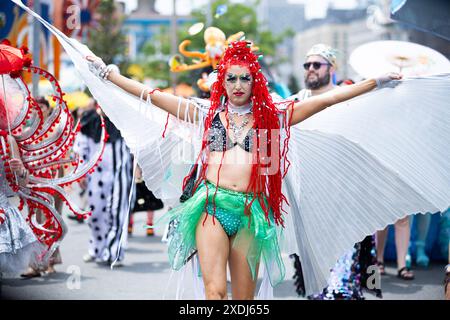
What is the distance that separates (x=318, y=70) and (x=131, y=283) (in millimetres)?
2735

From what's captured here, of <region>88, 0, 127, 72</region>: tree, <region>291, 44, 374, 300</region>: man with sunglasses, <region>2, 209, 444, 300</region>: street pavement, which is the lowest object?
<region>2, 209, 444, 300</region>: street pavement

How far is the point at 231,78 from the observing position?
4.52 meters

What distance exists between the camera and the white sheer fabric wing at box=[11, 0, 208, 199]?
494cm

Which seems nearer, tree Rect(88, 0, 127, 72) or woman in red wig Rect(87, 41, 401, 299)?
woman in red wig Rect(87, 41, 401, 299)

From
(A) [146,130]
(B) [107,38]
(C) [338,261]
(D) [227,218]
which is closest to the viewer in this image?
(D) [227,218]

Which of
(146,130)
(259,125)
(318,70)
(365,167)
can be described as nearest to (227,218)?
(259,125)

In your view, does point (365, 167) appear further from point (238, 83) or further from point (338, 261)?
point (338, 261)

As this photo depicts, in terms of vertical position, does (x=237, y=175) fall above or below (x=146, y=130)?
below

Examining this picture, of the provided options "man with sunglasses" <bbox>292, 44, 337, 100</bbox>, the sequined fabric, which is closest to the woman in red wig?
the sequined fabric

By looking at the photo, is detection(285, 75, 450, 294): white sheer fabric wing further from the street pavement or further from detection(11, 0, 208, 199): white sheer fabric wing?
the street pavement

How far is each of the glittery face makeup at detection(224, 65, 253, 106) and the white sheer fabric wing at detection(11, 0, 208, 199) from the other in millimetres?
471

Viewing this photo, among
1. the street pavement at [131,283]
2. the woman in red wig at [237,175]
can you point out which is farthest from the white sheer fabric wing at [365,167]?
the street pavement at [131,283]

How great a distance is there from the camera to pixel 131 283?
7.70 meters
